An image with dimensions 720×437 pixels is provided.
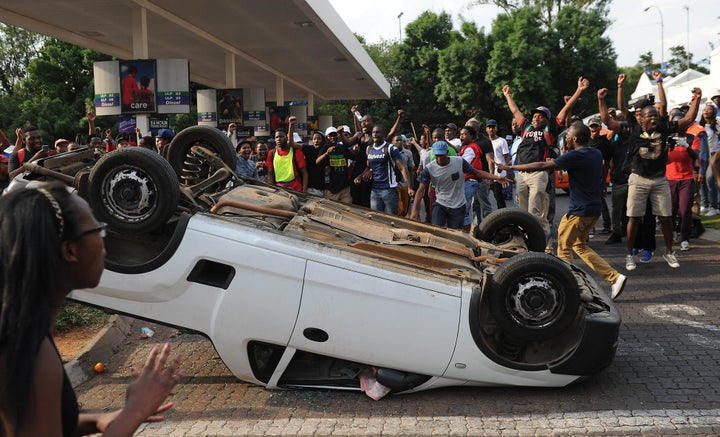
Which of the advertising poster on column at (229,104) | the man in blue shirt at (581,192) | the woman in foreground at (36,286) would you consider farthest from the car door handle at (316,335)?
the advertising poster on column at (229,104)

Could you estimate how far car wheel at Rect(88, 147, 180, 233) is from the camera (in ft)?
15.1

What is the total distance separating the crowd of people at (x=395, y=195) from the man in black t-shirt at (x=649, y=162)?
1 cm

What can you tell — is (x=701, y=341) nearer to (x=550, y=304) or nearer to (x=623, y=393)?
(x=623, y=393)

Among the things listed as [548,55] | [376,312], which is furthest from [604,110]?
[548,55]

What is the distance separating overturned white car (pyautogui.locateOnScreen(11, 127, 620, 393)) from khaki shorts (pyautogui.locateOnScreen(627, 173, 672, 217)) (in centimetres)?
410

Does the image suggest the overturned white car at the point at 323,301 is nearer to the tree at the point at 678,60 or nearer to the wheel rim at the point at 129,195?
the wheel rim at the point at 129,195

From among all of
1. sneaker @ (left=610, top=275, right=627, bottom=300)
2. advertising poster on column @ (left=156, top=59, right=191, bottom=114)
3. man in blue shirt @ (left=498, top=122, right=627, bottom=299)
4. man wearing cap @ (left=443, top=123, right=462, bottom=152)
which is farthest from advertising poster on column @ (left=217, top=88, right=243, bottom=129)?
sneaker @ (left=610, top=275, right=627, bottom=300)

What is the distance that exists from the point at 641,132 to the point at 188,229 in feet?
20.1

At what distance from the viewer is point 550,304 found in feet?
15.0

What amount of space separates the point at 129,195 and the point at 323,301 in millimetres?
1475

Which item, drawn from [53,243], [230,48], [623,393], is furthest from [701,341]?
[230,48]

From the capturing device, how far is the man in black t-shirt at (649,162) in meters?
8.30

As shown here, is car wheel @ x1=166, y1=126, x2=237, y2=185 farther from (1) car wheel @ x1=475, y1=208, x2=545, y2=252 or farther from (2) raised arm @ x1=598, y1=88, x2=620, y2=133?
(2) raised arm @ x1=598, y1=88, x2=620, y2=133

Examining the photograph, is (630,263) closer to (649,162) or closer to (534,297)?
(649,162)
